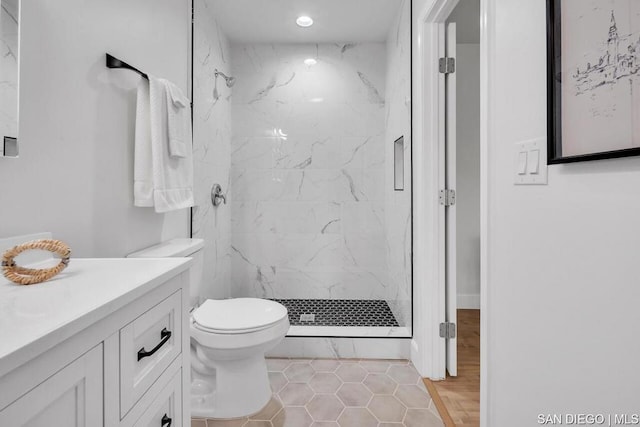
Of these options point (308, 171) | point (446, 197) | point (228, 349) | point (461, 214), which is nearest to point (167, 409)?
point (228, 349)

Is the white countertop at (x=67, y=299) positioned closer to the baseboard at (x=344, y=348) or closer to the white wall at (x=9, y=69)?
the white wall at (x=9, y=69)

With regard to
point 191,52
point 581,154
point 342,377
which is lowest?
point 342,377

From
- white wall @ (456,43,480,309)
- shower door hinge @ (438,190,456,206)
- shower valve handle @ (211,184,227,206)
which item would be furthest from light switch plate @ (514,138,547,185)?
white wall @ (456,43,480,309)

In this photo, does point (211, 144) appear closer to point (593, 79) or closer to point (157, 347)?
point (157, 347)

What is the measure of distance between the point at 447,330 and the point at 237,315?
1.13 meters

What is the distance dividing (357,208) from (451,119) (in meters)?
1.35

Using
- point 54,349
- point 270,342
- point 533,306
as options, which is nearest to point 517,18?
point 533,306

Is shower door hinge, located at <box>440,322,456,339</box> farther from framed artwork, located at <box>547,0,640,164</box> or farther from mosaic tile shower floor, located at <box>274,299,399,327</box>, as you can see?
framed artwork, located at <box>547,0,640,164</box>

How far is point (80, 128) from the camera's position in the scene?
121 cm

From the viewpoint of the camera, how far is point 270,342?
162cm

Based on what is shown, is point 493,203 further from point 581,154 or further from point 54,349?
point 54,349

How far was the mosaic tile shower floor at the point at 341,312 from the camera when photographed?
100 inches

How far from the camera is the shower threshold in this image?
2264 millimetres

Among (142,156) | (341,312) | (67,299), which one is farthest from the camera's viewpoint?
(341,312)
